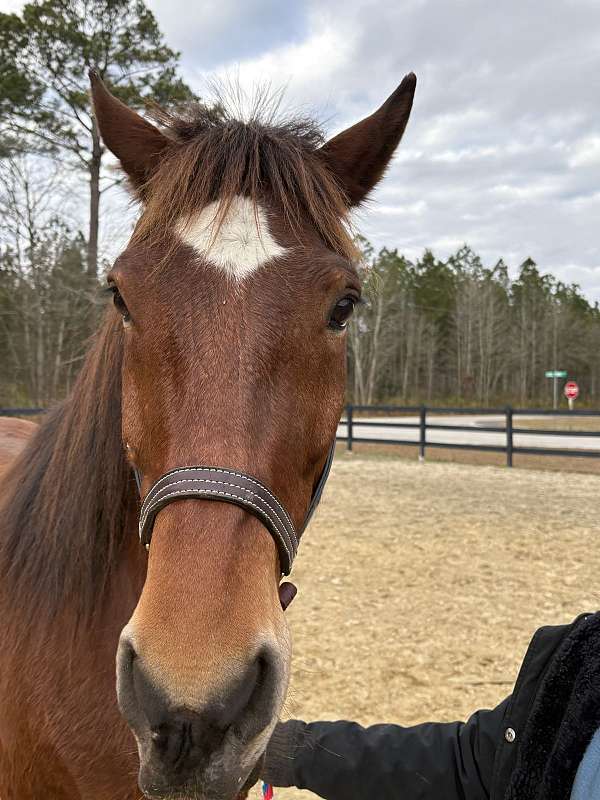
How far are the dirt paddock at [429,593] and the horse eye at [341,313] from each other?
A: 1.24m

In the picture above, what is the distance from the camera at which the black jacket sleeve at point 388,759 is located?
1.66 meters

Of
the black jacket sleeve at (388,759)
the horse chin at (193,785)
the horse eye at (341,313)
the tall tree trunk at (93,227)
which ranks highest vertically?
the tall tree trunk at (93,227)

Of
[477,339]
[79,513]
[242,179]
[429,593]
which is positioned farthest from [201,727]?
[477,339]

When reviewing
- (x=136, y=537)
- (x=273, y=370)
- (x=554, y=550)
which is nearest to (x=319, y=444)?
(x=273, y=370)

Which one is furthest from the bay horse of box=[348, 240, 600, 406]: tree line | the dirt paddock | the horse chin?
box=[348, 240, 600, 406]: tree line

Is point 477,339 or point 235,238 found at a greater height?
point 477,339

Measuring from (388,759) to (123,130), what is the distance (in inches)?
82.8

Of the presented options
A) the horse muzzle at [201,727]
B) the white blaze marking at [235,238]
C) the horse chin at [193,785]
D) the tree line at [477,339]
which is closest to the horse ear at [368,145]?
the white blaze marking at [235,238]

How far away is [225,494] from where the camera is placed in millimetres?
1136

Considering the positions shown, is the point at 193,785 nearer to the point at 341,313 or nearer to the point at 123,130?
the point at 341,313

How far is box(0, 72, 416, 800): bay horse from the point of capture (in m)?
1.03

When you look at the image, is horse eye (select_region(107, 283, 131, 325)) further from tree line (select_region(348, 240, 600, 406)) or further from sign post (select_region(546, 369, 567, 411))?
tree line (select_region(348, 240, 600, 406))

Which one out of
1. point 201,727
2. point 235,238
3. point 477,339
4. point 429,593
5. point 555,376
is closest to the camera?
point 201,727

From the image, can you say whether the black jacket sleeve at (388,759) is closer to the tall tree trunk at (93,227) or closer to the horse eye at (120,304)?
the horse eye at (120,304)
